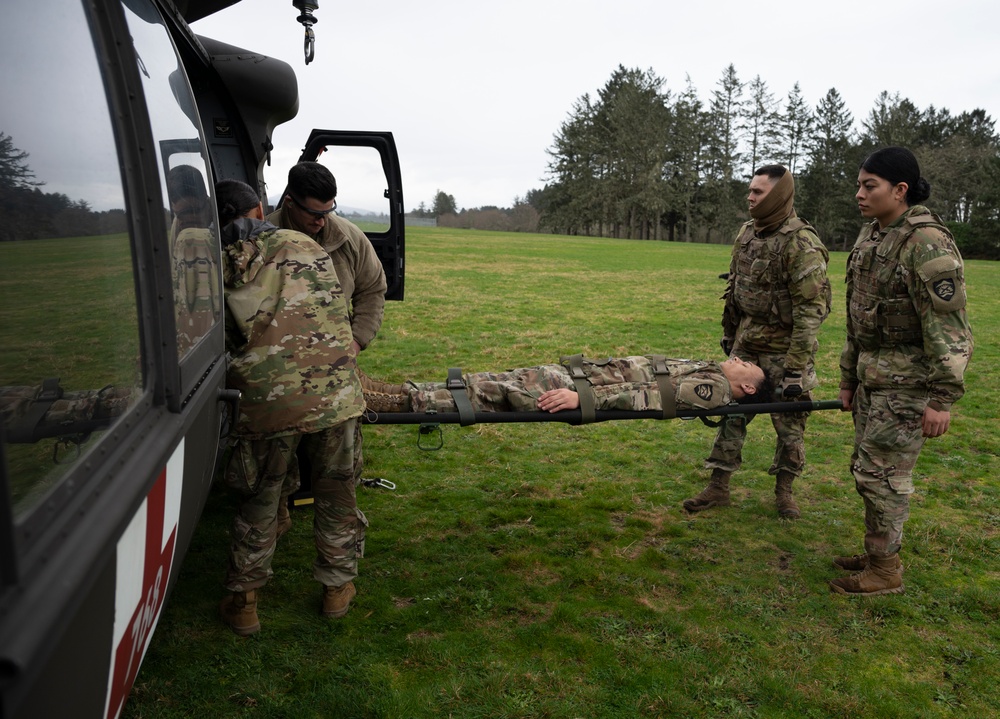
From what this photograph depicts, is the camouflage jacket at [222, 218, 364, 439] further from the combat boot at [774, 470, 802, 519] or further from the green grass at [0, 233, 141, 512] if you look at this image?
the combat boot at [774, 470, 802, 519]

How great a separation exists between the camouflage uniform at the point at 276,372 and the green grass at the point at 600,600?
0.55 meters

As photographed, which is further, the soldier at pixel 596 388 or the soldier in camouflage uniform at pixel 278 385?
the soldier at pixel 596 388

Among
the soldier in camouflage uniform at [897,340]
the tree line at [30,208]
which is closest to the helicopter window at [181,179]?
the tree line at [30,208]

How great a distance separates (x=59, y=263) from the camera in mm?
1506

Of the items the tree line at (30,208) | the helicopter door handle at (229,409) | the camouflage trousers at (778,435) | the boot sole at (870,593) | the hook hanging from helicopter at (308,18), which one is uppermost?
the hook hanging from helicopter at (308,18)

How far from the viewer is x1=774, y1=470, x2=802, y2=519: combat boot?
4.98 m

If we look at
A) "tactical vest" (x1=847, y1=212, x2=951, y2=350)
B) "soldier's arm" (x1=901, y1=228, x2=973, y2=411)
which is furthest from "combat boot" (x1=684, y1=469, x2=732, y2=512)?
"soldier's arm" (x1=901, y1=228, x2=973, y2=411)

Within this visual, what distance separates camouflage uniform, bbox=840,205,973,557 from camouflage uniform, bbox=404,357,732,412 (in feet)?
2.81

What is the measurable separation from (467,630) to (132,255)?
95.1 inches

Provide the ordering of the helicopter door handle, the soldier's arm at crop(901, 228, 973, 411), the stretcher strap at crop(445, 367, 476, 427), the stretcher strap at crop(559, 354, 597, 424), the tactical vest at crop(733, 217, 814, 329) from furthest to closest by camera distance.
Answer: the tactical vest at crop(733, 217, 814, 329)
the stretcher strap at crop(559, 354, 597, 424)
the stretcher strap at crop(445, 367, 476, 427)
the soldier's arm at crop(901, 228, 973, 411)
the helicopter door handle

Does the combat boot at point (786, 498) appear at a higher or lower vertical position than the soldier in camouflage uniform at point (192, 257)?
lower

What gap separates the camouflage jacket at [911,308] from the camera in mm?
3568

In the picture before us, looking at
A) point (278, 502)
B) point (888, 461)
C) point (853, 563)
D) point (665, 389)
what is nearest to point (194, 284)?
point (278, 502)

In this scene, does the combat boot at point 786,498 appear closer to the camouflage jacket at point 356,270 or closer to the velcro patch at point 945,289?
the velcro patch at point 945,289
